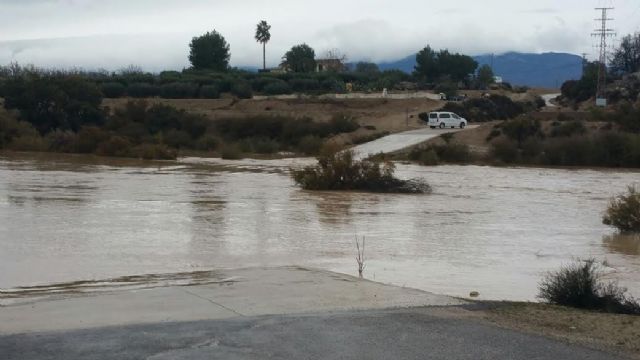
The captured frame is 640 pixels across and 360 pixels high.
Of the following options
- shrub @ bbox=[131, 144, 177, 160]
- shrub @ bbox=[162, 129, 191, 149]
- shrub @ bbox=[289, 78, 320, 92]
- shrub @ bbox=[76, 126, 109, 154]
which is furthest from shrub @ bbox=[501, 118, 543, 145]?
shrub @ bbox=[289, 78, 320, 92]

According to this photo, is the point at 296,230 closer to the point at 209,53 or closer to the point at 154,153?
the point at 154,153

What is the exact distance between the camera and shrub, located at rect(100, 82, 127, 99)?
10112 centimetres

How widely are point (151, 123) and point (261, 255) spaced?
2344 inches

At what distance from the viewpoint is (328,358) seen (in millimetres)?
7934

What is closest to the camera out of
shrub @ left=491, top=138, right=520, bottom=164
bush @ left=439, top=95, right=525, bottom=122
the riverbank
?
the riverbank

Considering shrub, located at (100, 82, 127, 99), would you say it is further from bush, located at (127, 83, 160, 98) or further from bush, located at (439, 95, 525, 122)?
bush, located at (439, 95, 525, 122)

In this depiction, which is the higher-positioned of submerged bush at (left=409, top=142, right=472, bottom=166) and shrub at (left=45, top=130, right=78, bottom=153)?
shrub at (left=45, top=130, right=78, bottom=153)

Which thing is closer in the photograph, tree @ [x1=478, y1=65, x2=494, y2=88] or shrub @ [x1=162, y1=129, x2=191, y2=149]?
shrub @ [x1=162, y1=129, x2=191, y2=149]

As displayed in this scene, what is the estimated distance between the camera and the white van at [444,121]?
244ft

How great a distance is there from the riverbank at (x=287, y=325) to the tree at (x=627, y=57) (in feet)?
381

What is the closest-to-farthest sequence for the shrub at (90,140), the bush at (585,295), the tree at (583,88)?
1. the bush at (585,295)
2. the shrub at (90,140)
3. the tree at (583,88)

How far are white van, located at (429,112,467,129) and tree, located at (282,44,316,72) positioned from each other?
61.0 metres

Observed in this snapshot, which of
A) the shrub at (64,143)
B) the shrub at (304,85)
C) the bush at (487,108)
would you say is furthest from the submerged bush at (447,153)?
the shrub at (304,85)

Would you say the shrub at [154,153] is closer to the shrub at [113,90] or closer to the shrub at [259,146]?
the shrub at [259,146]
